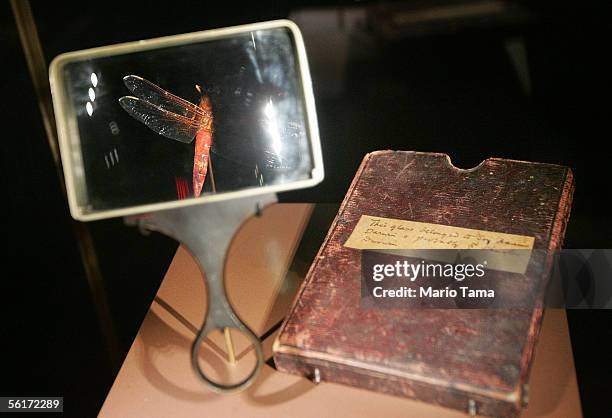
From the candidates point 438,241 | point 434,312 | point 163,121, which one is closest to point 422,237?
point 438,241

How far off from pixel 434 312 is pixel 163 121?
1.61 feet

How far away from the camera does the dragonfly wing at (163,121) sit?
1.00 m

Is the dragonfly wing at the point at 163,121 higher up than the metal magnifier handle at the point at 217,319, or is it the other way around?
the dragonfly wing at the point at 163,121

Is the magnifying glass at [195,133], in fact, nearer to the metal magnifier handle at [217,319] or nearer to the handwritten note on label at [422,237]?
the metal magnifier handle at [217,319]

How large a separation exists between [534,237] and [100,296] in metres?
0.88

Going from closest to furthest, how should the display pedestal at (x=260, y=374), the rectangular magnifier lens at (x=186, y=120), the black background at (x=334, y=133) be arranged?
the rectangular magnifier lens at (x=186, y=120), the display pedestal at (x=260, y=374), the black background at (x=334, y=133)

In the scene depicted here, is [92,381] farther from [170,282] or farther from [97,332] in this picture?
[170,282]

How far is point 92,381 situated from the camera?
1.25 meters

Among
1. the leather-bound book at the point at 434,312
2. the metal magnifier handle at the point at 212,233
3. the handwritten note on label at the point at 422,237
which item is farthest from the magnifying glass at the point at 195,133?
the handwritten note on label at the point at 422,237

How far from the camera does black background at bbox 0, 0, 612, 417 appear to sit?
1299 mm

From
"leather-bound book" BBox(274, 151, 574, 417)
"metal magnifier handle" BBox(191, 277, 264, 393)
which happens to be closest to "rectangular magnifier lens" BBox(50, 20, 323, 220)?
"metal magnifier handle" BBox(191, 277, 264, 393)

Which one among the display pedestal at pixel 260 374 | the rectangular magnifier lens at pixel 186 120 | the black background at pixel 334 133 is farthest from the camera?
the black background at pixel 334 133

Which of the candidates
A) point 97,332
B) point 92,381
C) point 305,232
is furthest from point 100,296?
point 305,232

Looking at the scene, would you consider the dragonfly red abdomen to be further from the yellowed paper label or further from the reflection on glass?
the yellowed paper label
